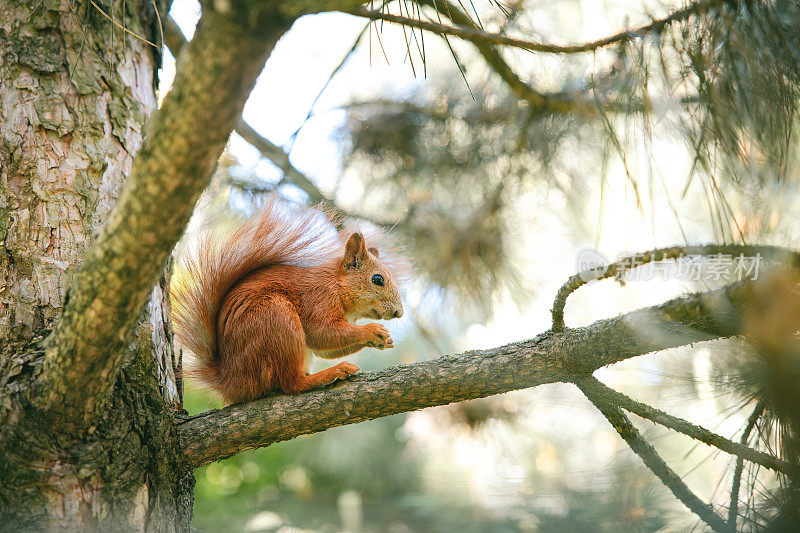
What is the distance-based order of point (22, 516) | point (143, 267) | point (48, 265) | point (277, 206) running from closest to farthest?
1. point (143, 267)
2. point (22, 516)
3. point (48, 265)
4. point (277, 206)

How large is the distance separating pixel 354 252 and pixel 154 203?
1.07 m

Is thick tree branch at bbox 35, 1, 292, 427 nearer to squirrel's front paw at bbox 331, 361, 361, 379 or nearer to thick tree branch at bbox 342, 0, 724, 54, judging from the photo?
thick tree branch at bbox 342, 0, 724, 54

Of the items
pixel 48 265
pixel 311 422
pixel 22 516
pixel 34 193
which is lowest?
pixel 22 516

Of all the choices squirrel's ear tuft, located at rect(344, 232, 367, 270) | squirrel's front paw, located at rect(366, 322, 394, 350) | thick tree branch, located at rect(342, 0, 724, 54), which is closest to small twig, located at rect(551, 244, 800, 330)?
thick tree branch, located at rect(342, 0, 724, 54)

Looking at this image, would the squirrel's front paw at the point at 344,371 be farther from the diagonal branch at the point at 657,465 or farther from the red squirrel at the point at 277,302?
the diagonal branch at the point at 657,465

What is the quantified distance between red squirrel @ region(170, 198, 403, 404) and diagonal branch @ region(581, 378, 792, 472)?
20.9 inches

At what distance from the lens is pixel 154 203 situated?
755 millimetres

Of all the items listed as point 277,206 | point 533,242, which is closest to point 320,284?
point 277,206

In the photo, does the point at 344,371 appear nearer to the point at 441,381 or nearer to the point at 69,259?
the point at 441,381

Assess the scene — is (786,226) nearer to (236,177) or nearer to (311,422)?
(311,422)

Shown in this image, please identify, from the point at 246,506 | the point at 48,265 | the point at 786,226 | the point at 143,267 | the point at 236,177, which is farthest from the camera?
the point at 246,506

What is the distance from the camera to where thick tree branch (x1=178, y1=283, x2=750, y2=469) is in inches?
37.4

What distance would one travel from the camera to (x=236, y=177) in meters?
2.59

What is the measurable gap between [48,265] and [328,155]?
1673 millimetres
